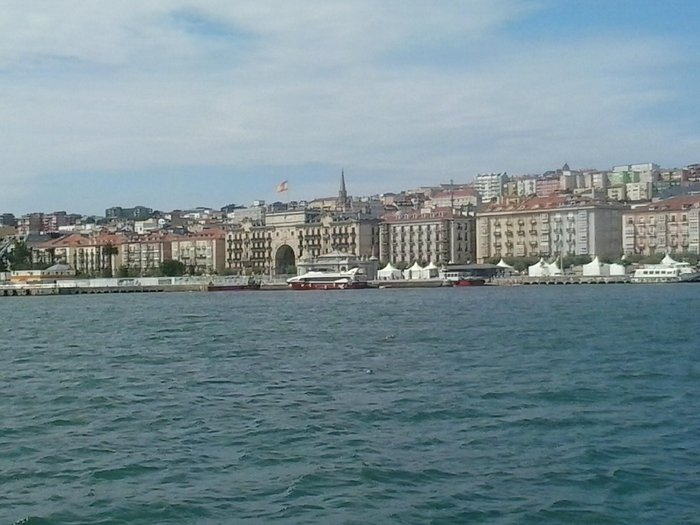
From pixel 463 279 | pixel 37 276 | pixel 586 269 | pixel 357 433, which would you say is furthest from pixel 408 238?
pixel 357 433

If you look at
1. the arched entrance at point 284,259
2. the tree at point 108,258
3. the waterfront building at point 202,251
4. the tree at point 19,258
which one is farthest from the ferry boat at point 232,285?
the tree at point 19,258

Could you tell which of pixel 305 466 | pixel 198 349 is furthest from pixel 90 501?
pixel 198 349

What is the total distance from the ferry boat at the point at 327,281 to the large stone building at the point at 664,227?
2412cm

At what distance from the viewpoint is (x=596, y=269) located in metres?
91.4

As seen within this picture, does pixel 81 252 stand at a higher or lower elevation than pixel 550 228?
lower

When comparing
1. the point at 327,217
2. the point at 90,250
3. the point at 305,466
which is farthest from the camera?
the point at 90,250

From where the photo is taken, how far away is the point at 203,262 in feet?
406

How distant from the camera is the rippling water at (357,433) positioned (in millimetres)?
10586

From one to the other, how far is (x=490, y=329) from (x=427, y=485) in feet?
73.6

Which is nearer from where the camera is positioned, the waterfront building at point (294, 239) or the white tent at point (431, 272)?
the white tent at point (431, 272)

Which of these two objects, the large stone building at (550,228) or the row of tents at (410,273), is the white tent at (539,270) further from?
the row of tents at (410,273)

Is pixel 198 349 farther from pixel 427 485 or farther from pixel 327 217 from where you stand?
pixel 327 217

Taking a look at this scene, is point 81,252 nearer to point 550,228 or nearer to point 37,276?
point 37,276

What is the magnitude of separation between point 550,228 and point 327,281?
22.2m
